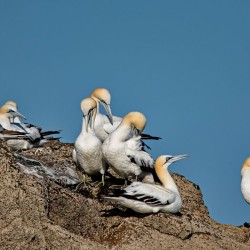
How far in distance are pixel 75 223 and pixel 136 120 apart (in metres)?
3.86

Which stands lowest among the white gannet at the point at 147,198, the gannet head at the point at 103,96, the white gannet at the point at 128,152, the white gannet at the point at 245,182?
the white gannet at the point at 147,198

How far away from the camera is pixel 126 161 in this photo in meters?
16.9

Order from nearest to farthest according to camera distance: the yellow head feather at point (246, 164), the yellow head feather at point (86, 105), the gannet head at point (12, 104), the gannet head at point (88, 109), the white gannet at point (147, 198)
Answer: the white gannet at point (147, 198)
the gannet head at point (88, 109)
the yellow head feather at point (86, 105)
the yellow head feather at point (246, 164)
the gannet head at point (12, 104)

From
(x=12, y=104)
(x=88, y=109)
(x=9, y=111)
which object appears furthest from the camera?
(x=12, y=104)

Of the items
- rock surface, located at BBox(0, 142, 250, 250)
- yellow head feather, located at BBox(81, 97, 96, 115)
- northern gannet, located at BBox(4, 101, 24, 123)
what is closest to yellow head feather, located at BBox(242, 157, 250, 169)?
yellow head feather, located at BBox(81, 97, 96, 115)

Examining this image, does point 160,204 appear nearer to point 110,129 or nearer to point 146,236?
point 146,236

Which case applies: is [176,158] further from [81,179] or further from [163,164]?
[81,179]

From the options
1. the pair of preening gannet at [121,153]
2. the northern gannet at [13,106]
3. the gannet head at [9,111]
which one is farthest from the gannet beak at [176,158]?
the northern gannet at [13,106]

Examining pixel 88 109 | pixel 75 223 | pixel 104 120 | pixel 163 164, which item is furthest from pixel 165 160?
pixel 104 120

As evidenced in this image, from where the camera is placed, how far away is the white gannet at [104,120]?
19.3 m

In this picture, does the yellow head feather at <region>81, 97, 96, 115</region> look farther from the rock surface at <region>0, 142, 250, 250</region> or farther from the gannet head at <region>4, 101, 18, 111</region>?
the gannet head at <region>4, 101, 18, 111</region>

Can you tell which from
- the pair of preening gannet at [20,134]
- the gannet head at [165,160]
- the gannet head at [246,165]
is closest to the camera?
the gannet head at [165,160]

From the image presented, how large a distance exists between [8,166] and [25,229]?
1338mm

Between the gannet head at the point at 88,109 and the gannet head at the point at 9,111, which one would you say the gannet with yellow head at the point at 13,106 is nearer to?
the gannet head at the point at 9,111
